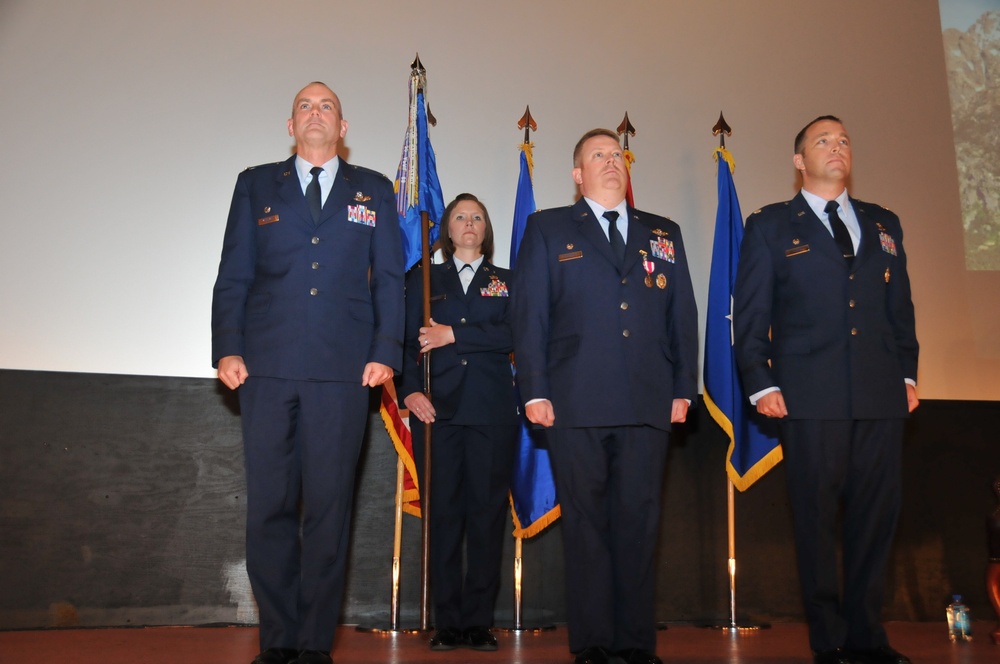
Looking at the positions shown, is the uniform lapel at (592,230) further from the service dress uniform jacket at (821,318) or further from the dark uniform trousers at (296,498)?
the dark uniform trousers at (296,498)

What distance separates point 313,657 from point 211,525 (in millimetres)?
1526

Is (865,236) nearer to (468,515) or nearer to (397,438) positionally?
(468,515)

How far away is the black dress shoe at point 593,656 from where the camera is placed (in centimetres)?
266

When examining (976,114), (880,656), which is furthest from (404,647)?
(976,114)

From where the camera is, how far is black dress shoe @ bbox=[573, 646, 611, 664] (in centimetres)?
266

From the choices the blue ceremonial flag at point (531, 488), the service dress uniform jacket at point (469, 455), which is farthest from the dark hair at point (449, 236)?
the service dress uniform jacket at point (469, 455)

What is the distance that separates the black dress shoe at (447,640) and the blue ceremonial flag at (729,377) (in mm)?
1501

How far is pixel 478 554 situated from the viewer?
3518 mm

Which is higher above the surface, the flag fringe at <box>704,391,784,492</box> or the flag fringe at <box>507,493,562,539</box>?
the flag fringe at <box>704,391,784,492</box>

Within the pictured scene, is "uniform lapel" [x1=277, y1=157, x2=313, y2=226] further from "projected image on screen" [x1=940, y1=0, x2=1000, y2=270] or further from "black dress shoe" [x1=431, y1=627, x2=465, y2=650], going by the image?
"projected image on screen" [x1=940, y1=0, x2=1000, y2=270]

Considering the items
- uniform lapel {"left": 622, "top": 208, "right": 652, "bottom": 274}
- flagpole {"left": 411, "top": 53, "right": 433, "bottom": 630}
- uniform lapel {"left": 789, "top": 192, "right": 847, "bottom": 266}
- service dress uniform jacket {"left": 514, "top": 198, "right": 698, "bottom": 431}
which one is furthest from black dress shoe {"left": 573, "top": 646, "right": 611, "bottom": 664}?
uniform lapel {"left": 789, "top": 192, "right": 847, "bottom": 266}

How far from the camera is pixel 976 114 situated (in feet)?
16.7

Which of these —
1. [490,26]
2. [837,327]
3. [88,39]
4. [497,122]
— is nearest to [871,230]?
[837,327]

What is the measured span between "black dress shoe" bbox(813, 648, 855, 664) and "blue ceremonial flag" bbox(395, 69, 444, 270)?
7.14ft
